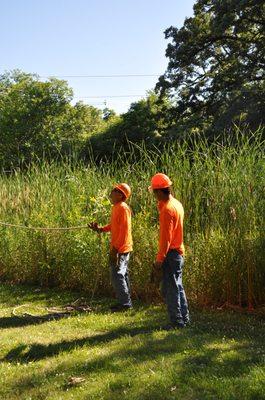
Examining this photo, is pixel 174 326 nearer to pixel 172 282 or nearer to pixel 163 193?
pixel 172 282

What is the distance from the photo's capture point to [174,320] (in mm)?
5734

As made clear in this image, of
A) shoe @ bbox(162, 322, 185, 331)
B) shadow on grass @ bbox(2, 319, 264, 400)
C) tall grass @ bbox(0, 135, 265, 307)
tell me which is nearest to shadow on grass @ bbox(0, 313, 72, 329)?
tall grass @ bbox(0, 135, 265, 307)

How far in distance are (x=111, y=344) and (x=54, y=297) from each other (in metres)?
3.05

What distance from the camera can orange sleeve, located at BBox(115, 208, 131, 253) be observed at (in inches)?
264

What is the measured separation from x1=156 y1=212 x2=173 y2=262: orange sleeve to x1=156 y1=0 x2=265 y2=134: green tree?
13.8 meters

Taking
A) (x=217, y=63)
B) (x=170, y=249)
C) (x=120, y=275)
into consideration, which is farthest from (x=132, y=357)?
(x=217, y=63)

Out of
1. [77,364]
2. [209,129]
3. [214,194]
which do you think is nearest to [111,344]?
[77,364]

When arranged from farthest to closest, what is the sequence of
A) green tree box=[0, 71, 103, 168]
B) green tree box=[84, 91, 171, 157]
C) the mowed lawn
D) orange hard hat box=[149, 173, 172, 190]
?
1. green tree box=[0, 71, 103, 168]
2. green tree box=[84, 91, 171, 157]
3. orange hard hat box=[149, 173, 172, 190]
4. the mowed lawn

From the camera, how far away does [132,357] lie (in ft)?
15.8

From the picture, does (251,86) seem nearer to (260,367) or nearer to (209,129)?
(209,129)

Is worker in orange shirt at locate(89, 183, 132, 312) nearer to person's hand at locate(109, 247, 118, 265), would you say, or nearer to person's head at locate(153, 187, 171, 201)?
person's hand at locate(109, 247, 118, 265)

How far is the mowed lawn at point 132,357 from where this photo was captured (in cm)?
402

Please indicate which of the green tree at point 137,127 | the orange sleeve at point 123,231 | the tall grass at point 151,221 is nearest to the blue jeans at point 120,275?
the orange sleeve at point 123,231

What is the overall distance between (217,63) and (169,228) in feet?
63.8
